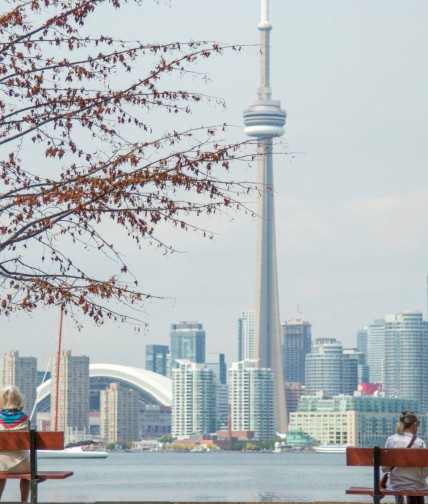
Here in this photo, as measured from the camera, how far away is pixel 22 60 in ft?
52.8

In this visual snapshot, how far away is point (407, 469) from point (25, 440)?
13.5 feet

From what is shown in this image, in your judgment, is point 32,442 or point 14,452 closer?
point 32,442

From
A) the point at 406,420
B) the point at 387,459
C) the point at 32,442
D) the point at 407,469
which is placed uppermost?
the point at 406,420

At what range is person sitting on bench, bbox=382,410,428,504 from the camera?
582 inches

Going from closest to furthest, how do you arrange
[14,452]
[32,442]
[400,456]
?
[32,442]
[400,456]
[14,452]

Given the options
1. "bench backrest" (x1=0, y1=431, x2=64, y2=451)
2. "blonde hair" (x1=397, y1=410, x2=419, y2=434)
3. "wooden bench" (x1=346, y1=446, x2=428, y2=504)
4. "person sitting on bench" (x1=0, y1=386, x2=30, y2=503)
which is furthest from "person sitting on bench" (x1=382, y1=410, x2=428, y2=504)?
"person sitting on bench" (x1=0, y1=386, x2=30, y2=503)

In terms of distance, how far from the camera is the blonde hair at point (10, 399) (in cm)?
1459

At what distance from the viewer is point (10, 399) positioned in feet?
47.9

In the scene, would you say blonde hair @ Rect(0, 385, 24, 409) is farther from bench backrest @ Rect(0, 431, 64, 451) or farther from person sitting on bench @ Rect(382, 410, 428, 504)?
person sitting on bench @ Rect(382, 410, 428, 504)

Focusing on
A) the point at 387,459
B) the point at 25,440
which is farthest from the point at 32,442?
the point at 387,459

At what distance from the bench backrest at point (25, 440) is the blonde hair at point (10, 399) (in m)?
0.29

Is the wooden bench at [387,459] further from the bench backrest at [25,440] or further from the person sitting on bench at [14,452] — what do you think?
the person sitting on bench at [14,452]

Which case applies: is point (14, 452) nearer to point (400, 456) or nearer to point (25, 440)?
point (25, 440)

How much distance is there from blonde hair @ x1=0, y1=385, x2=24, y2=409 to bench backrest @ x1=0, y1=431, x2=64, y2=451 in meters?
0.29
